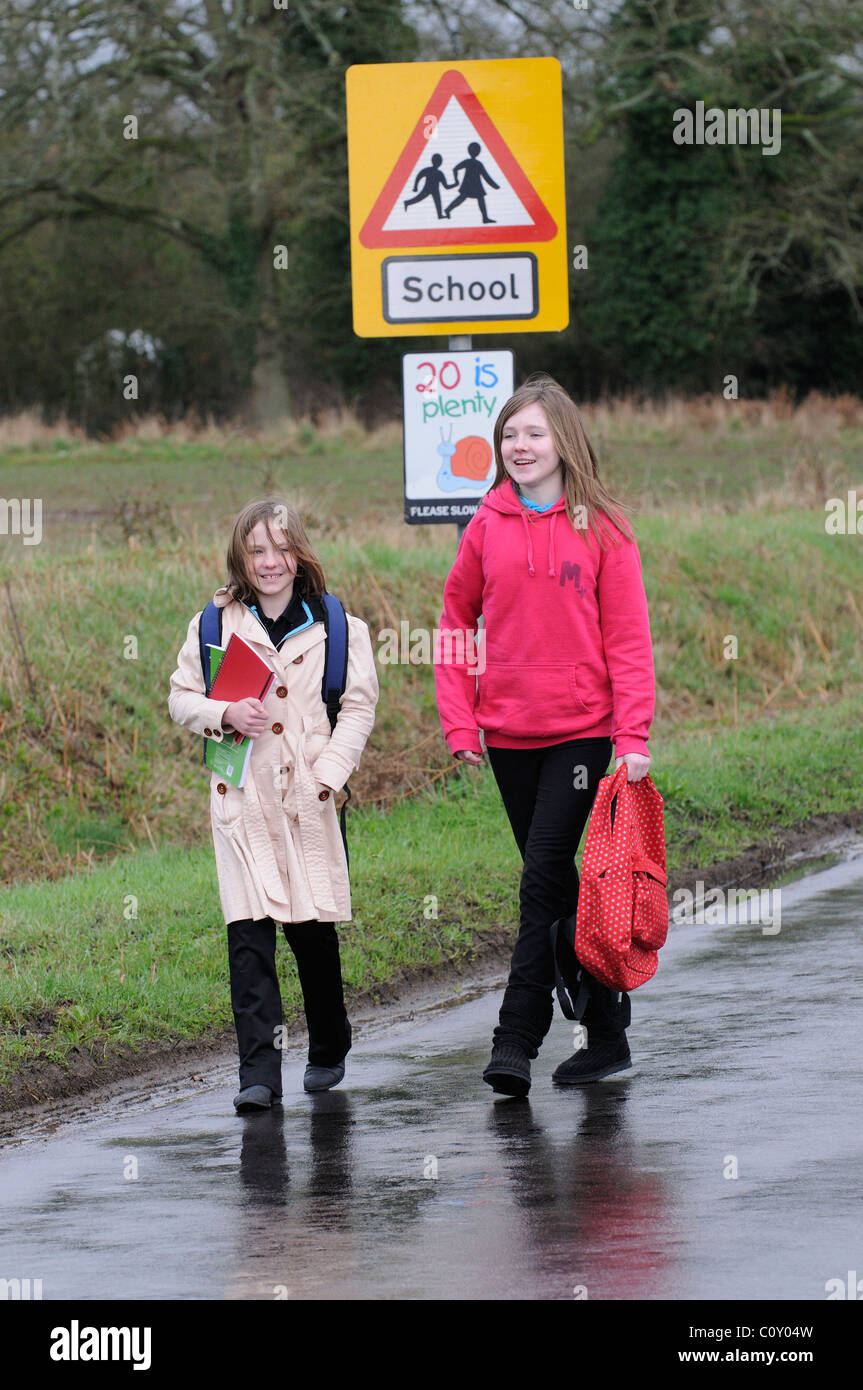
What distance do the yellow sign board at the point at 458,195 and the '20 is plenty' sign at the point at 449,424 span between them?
0.64 ft

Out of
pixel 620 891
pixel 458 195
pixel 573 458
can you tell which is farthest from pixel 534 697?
pixel 458 195

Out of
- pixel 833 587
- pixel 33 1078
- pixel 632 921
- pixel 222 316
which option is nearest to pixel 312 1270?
pixel 632 921

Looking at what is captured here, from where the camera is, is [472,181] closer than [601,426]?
Yes

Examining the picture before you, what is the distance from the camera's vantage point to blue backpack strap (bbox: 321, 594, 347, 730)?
20.5 ft

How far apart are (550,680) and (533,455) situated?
2.28ft

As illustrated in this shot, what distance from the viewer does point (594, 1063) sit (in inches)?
243

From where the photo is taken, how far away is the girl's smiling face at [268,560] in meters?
6.23

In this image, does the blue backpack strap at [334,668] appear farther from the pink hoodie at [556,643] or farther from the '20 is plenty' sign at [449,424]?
the '20 is plenty' sign at [449,424]

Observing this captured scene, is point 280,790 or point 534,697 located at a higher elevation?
point 534,697

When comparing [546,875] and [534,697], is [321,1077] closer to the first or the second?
[546,875]

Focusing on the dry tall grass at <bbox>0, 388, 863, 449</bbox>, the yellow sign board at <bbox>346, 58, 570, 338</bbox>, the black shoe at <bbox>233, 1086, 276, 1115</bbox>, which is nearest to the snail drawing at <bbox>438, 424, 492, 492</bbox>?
the yellow sign board at <bbox>346, 58, 570, 338</bbox>

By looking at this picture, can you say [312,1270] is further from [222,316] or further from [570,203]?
[570,203]

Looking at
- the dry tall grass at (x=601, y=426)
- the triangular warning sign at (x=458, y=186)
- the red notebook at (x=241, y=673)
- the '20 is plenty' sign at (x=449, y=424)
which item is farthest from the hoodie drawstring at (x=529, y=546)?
the dry tall grass at (x=601, y=426)
